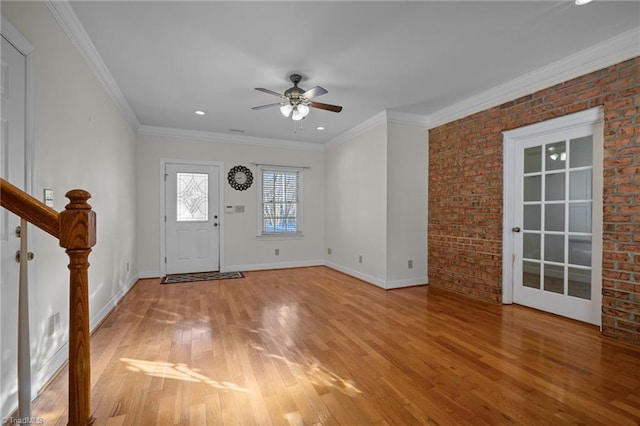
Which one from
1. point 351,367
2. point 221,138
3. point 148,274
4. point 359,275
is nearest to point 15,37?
point 351,367

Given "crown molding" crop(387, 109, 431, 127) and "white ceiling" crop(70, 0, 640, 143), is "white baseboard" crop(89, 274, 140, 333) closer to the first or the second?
"white ceiling" crop(70, 0, 640, 143)

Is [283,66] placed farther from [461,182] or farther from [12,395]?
[12,395]

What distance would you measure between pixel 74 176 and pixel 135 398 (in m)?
1.80

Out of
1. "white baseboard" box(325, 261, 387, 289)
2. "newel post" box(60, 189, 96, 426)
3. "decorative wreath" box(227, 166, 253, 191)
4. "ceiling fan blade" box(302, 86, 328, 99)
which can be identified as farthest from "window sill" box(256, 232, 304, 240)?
"newel post" box(60, 189, 96, 426)

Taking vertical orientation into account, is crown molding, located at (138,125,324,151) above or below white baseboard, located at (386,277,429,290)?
above

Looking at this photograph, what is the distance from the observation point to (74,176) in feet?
7.91

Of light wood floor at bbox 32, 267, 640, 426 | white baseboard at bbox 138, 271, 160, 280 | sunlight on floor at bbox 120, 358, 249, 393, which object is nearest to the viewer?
light wood floor at bbox 32, 267, 640, 426

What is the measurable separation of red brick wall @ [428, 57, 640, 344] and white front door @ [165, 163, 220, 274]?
3.76 m

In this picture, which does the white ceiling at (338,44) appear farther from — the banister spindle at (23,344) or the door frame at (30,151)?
the banister spindle at (23,344)

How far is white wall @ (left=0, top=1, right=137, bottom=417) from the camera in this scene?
1862 millimetres

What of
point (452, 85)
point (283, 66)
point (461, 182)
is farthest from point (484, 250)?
point (283, 66)

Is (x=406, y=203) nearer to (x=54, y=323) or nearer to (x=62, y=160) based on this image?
(x=62, y=160)

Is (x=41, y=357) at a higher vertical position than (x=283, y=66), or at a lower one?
lower

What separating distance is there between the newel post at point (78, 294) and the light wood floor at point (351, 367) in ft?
2.33
